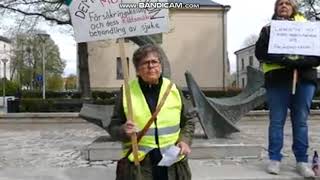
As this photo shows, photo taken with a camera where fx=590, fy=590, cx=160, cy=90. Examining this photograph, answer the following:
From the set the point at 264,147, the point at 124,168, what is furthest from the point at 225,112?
the point at 124,168

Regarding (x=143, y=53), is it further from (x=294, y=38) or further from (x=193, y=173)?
(x=193, y=173)

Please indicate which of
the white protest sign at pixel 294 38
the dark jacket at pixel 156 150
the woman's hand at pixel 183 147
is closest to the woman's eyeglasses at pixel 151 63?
the dark jacket at pixel 156 150

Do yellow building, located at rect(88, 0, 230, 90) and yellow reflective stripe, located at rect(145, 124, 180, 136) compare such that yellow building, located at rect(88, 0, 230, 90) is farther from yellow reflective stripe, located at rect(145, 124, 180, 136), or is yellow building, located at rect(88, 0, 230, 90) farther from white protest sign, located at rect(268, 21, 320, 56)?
yellow reflective stripe, located at rect(145, 124, 180, 136)

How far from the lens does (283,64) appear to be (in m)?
6.76

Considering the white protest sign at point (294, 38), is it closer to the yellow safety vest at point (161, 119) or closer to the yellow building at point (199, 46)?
the yellow safety vest at point (161, 119)

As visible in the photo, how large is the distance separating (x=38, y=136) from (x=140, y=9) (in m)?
9.11

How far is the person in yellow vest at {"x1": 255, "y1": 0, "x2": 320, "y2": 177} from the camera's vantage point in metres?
6.77

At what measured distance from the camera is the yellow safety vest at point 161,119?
3.93m

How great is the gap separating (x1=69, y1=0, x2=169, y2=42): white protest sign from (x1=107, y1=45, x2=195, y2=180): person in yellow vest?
3.51 feet

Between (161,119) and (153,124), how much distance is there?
2.5 inches

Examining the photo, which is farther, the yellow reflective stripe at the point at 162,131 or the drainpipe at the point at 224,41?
the drainpipe at the point at 224,41

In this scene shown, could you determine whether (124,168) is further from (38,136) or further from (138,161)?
(38,136)

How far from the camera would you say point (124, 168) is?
4.04m

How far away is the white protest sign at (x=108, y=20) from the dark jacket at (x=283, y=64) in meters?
1.94
